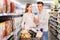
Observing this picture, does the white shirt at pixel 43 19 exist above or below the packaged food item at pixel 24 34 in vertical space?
above

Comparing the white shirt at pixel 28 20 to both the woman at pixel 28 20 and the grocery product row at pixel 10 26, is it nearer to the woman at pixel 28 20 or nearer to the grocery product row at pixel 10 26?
the woman at pixel 28 20

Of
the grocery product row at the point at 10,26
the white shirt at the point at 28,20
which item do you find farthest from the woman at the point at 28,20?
the grocery product row at the point at 10,26

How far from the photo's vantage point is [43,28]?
360 centimetres

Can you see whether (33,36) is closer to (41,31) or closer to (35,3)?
(41,31)

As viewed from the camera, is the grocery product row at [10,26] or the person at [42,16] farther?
the person at [42,16]

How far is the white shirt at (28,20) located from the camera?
3.52 meters

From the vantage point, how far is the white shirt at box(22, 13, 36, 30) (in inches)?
138

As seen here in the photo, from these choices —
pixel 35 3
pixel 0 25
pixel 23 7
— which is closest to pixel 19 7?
pixel 23 7

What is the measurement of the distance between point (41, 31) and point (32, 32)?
0.22m

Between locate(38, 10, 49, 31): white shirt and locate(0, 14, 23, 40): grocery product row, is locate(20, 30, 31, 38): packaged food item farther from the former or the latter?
locate(38, 10, 49, 31): white shirt

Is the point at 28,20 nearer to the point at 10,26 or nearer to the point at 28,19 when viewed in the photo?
the point at 28,19

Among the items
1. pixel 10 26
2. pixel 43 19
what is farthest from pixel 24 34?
pixel 10 26

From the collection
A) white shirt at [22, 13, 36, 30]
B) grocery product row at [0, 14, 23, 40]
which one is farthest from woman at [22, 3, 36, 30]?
grocery product row at [0, 14, 23, 40]

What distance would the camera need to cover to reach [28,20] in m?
3.53
